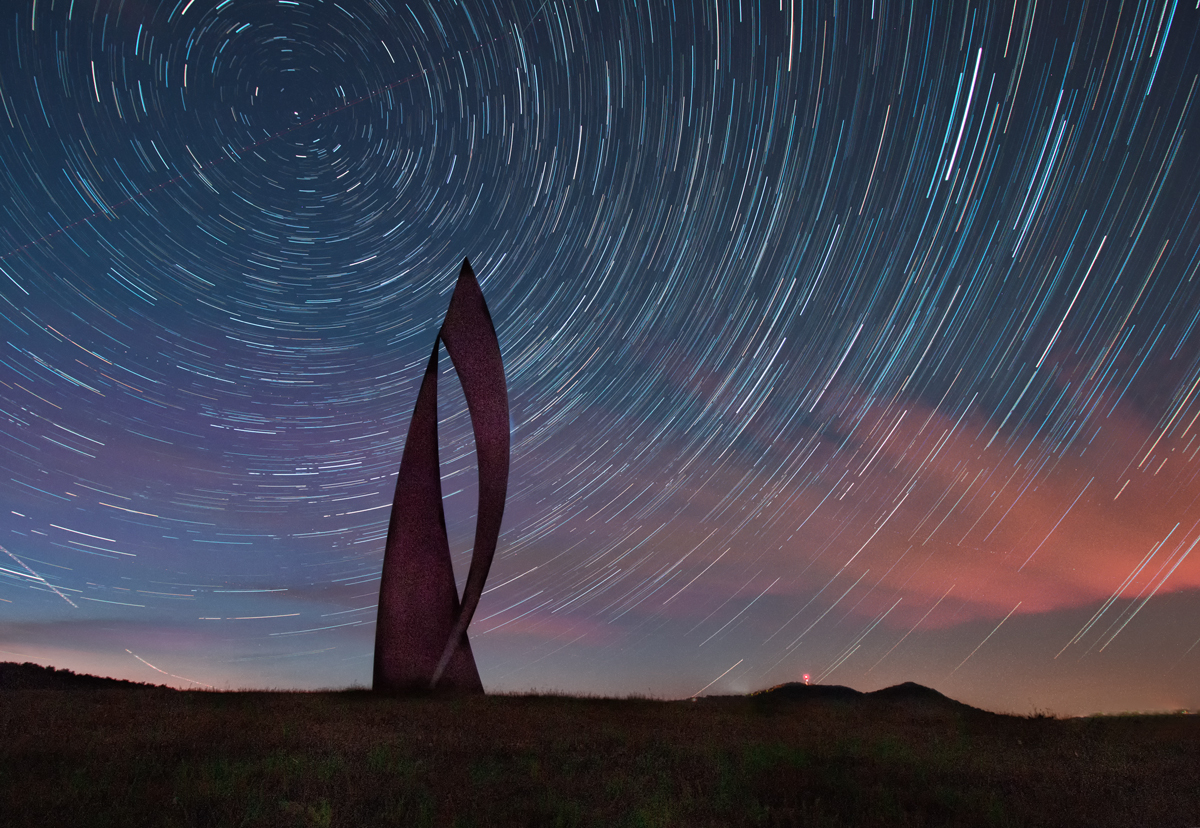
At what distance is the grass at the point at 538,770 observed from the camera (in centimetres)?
673

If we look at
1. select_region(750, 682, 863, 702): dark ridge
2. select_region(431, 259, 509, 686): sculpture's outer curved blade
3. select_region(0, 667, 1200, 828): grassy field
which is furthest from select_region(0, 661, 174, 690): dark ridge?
select_region(750, 682, 863, 702): dark ridge

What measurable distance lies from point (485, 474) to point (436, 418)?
2066 millimetres

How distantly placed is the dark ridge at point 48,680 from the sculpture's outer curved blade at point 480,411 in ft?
22.1

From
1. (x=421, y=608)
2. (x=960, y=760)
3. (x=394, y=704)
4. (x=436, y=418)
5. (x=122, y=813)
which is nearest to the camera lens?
(x=122, y=813)

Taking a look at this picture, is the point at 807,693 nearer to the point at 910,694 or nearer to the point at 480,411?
the point at 910,694

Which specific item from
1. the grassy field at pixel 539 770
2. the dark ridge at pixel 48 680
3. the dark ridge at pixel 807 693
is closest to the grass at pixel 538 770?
the grassy field at pixel 539 770

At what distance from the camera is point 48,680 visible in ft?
55.6

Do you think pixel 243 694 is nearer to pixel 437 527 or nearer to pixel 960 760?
pixel 437 527

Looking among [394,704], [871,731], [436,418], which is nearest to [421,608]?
[394,704]

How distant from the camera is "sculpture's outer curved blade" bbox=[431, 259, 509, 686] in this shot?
17.9 meters

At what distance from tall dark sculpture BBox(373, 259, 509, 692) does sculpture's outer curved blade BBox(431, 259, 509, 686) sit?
23 mm

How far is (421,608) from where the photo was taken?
58.9ft

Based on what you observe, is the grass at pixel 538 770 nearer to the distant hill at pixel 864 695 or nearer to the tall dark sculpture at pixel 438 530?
the tall dark sculpture at pixel 438 530

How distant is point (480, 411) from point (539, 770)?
1114 centimetres
